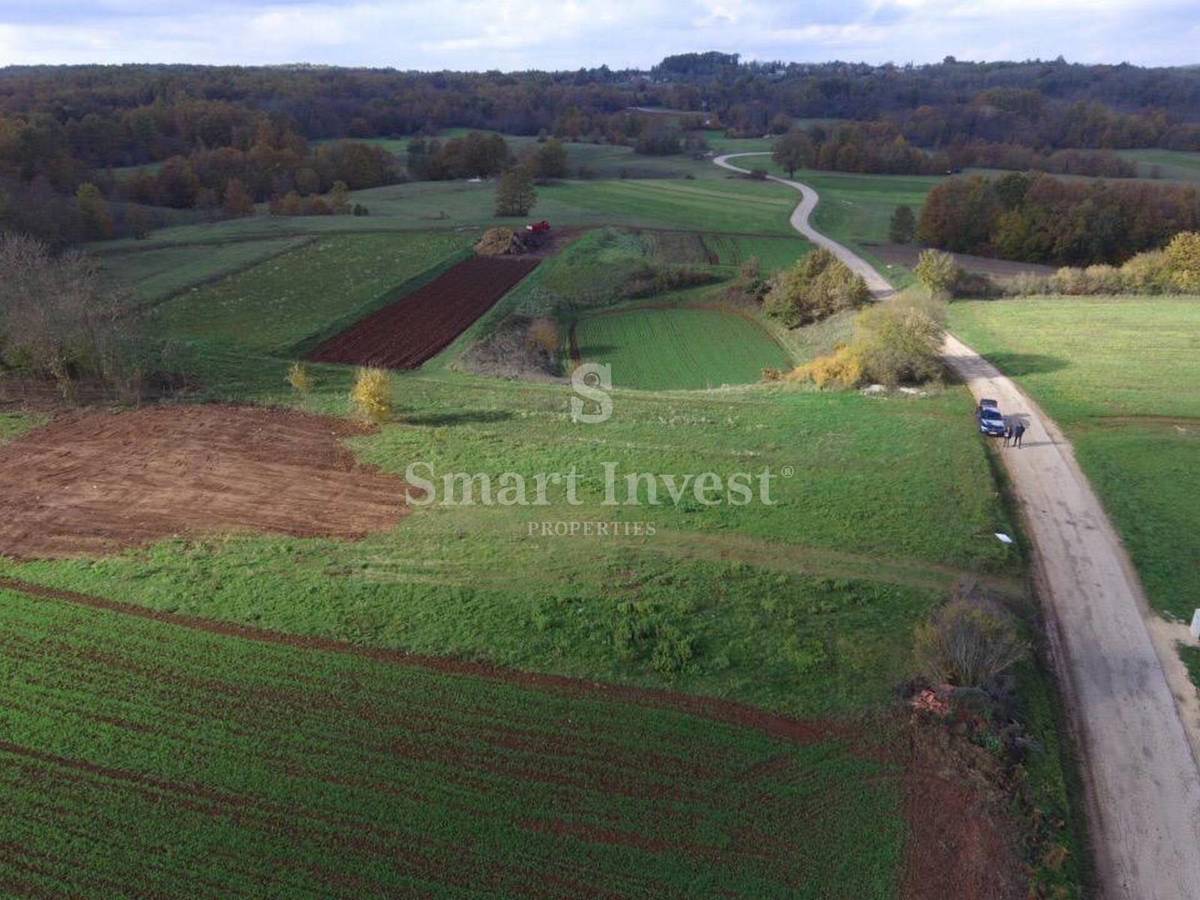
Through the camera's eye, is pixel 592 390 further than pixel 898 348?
No

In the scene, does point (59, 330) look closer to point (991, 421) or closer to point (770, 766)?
point (770, 766)

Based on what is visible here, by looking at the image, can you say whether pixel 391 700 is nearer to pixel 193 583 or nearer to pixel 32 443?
pixel 193 583

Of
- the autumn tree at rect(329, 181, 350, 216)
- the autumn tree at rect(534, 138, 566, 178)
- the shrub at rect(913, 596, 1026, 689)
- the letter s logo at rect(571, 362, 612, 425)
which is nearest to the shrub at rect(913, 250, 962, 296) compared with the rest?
→ the letter s logo at rect(571, 362, 612, 425)

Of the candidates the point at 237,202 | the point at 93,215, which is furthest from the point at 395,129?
the point at 93,215

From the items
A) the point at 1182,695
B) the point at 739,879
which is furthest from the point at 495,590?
the point at 1182,695

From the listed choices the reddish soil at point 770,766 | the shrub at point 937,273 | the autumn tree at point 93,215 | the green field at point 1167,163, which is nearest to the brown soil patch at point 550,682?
the reddish soil at point 770,766

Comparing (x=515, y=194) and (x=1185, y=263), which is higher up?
(x=515, y=194)
